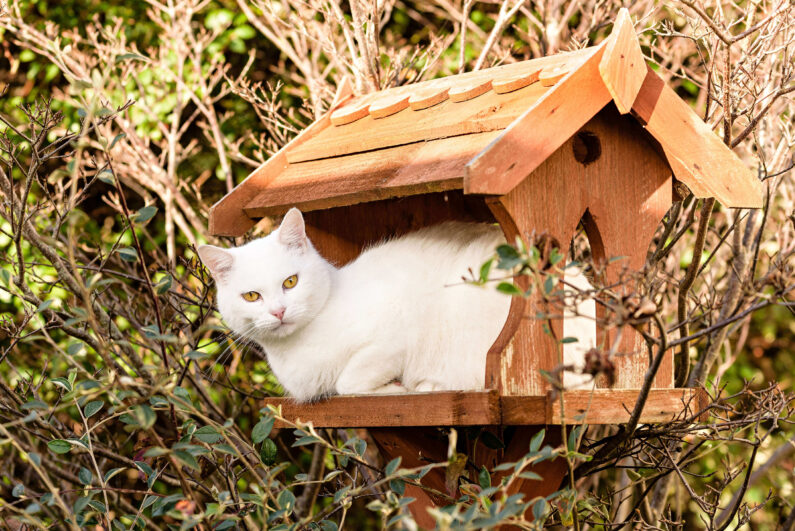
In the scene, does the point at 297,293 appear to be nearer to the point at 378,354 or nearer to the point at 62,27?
the point at 378,354

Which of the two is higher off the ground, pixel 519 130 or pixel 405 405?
pixel 519 130

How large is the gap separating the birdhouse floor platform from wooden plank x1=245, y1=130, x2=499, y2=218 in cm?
45

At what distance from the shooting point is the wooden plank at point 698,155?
2059mm

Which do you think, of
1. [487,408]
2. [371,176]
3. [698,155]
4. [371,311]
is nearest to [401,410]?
[487,408]

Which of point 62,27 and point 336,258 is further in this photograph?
point 62,27

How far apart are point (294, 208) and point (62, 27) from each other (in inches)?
108

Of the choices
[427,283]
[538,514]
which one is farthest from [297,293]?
[538,514]

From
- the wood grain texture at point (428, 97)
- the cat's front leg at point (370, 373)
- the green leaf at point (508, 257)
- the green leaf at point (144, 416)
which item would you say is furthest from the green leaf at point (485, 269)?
the wood grain texture at point (428, 97)

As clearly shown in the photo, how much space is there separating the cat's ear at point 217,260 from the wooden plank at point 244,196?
231 mm

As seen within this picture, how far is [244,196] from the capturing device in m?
2.51

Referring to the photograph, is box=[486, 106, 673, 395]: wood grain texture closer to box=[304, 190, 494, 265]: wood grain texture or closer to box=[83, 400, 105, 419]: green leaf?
box=[304, 190, 494, 265]: wood grain texture

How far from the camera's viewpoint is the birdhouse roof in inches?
72.4

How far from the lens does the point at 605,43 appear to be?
193cm

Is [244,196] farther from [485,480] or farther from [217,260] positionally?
[485,480]
